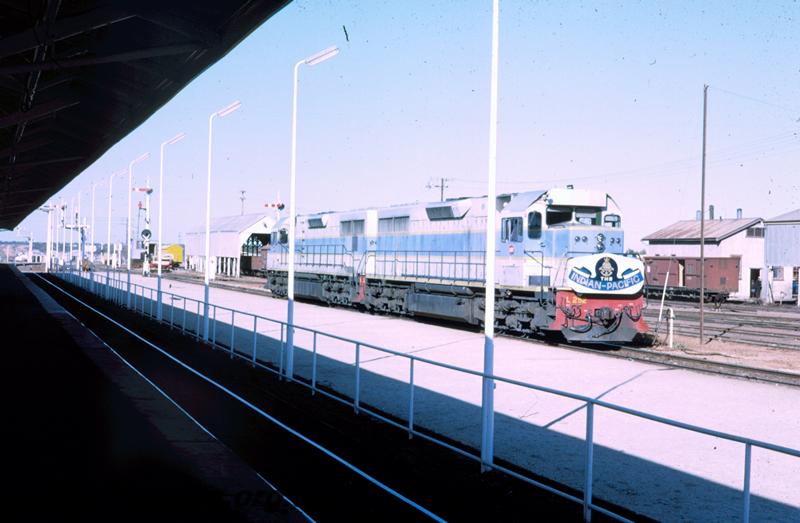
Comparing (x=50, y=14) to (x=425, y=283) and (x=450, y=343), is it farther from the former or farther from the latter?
(x=425, y=283)

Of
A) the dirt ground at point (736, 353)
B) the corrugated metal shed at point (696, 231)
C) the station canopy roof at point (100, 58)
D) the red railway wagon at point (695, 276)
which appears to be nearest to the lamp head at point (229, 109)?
the station canopy roof at point (100, 58)

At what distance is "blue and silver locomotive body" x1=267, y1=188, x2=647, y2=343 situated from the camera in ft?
72.1

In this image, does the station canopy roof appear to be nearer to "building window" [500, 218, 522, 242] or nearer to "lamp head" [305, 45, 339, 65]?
"lamp head" [305, 45, 339, 65]

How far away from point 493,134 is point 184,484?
576cm

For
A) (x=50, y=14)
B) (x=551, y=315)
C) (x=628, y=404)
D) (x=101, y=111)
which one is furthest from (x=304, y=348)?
(x=50, y=14)

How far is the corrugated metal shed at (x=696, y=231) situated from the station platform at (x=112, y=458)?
49146 mm

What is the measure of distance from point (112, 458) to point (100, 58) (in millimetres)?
7842

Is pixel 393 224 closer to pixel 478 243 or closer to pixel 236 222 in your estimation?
pixel 478 243

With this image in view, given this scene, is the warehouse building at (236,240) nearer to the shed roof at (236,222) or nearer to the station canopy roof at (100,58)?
the shed roof at (236,222)

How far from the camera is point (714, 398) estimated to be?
15523 millimetres

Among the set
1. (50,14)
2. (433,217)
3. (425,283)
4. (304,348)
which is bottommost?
(304,348)

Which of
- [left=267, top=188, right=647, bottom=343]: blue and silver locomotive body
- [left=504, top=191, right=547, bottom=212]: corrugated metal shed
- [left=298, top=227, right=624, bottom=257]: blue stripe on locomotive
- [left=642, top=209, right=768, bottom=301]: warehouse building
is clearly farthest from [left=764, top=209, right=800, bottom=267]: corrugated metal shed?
[left=504, top=191, right=547, bottom=212]: corrugated metal shed

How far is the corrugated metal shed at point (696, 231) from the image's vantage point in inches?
2221

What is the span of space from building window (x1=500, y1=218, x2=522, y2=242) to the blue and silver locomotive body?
0.10 ft
